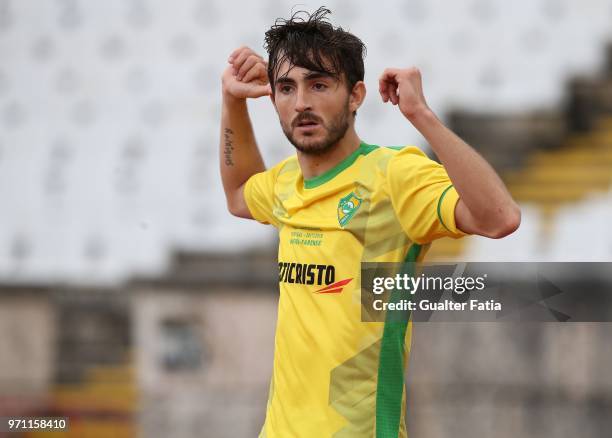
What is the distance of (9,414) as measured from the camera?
608cm

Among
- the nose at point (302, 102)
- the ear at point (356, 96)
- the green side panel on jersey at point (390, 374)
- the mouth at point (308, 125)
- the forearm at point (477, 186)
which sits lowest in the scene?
the green side panel on jersey at point (390, 374)

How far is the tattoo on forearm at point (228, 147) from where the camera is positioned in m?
2.80

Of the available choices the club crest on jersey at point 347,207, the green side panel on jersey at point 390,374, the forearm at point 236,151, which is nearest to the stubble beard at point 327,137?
the club crest on jersey at point 347,207

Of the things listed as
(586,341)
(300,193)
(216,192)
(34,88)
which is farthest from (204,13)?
(300,193)

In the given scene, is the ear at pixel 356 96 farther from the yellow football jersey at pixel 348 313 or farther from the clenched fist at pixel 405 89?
the clenched fist at pixel 405 89

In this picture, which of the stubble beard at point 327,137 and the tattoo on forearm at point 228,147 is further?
the tattoo on forearm at point 228,147

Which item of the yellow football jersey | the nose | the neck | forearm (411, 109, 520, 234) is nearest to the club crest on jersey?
the yellow football jersey

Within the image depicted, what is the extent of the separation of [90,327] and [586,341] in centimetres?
421

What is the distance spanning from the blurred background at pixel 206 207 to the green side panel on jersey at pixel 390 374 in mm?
3152

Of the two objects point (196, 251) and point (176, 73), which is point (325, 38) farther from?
point (176, 73)

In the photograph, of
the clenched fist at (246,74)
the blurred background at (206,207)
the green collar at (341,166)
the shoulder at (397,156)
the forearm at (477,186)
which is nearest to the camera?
the forearm at (477,186)

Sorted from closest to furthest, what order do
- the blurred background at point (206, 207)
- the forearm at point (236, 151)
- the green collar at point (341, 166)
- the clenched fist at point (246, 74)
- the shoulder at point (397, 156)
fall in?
the shoulder at point (397, 156) → the green collar at point (341, 166) → the clenched fist at point (246, 74) → the forearm at point (236, 151) → the blurred background at point (206, 207)

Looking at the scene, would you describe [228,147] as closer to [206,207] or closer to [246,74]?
[246,74]

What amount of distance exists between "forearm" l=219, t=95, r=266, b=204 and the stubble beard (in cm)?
51
